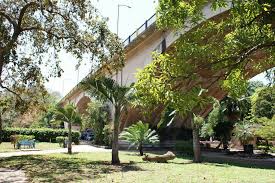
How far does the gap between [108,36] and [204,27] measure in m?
11.9

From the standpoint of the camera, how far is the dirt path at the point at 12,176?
13.3m

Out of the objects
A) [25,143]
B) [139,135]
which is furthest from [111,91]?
[25,143]

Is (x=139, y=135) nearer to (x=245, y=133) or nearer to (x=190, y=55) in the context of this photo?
(x=245, y=133)

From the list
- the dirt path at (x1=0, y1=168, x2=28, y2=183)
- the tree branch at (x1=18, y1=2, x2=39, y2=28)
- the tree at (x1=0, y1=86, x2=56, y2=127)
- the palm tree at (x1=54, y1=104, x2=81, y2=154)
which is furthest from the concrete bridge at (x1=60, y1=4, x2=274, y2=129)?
the dirt path at (x1=0, y1=168, x2=28, y2=183)

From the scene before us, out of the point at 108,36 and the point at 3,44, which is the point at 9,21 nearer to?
the point at 3,44

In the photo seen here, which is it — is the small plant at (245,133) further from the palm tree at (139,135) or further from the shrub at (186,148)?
the palm tree at (139,135)

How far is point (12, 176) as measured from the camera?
1438 centimetres

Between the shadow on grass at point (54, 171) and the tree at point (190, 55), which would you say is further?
the shadow on grass at point (54, 171)

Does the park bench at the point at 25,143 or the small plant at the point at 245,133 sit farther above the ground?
the small plant at the point at 245,133

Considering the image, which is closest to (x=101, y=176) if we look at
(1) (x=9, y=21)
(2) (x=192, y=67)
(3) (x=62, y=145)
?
(2) (x=192, y=67)

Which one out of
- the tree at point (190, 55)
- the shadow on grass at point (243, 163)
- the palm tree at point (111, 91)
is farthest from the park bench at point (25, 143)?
the tree at point (190, 55)

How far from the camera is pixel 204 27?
9.46m

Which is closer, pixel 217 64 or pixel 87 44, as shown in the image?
pixel 217 64

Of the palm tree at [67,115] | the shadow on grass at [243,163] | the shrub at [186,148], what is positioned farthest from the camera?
the shrub at [186,148]
